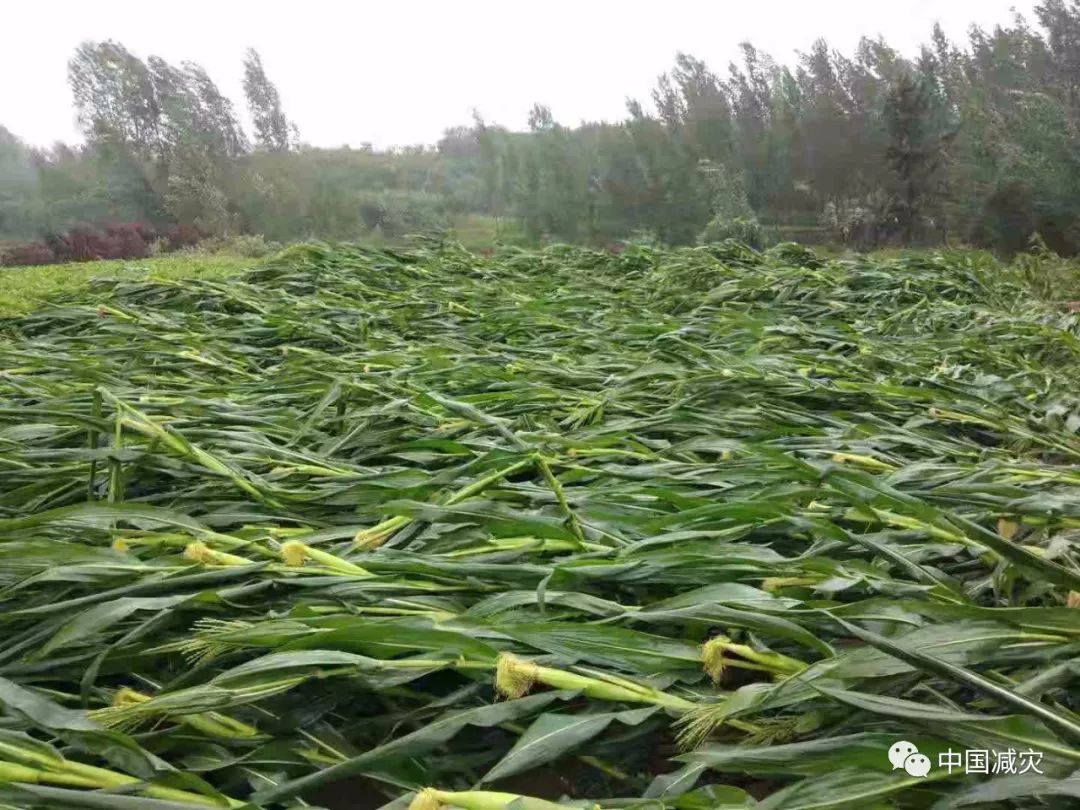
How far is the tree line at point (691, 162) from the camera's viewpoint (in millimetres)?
9609

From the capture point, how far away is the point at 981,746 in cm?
79

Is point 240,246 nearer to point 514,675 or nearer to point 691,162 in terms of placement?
point 691,162

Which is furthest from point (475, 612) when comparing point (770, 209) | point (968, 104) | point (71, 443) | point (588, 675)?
point (968, 104)

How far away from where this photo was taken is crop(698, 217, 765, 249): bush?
10086 millimetres

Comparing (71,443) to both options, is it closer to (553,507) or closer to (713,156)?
(553,507)

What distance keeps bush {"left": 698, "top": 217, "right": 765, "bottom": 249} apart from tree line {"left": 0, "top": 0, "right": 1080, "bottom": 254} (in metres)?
0.02

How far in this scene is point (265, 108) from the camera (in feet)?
56.0

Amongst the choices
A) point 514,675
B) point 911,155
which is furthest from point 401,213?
point 514,675

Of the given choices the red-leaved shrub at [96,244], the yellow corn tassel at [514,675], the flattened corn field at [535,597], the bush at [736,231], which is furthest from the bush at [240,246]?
the yellow corn tassel at [514,675]

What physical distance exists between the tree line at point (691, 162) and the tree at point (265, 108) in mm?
48

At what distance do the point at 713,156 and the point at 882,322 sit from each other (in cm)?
852
